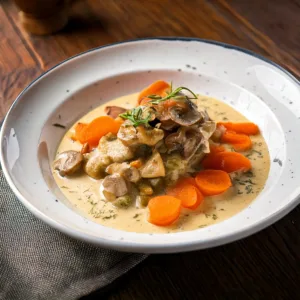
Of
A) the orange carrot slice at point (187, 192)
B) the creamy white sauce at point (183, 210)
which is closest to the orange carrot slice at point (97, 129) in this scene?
the creamy white sauce at point (183, 210)

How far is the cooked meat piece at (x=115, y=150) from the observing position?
2434mm

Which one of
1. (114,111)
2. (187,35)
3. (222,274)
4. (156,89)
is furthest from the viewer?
(187,35)

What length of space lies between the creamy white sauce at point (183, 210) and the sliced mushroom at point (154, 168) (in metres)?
0.17

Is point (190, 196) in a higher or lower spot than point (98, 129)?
higher

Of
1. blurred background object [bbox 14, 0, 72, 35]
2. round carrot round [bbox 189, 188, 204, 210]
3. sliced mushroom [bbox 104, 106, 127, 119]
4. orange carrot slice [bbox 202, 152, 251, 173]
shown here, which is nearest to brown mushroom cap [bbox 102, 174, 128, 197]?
round carrot round [bbox 189, 188, 204, 210]

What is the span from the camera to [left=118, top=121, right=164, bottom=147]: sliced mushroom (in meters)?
2.37

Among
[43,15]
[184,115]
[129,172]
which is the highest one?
[184,115]

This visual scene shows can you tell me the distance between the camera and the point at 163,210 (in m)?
2.25

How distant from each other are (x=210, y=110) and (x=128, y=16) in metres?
1.21

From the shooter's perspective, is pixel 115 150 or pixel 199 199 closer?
pixel 199 199

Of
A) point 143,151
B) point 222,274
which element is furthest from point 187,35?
point 222,274

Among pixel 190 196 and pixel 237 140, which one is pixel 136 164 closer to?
pixel 190 196

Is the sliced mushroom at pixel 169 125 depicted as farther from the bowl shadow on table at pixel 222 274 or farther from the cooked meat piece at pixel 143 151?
the bowl shadow on table at pixel 222 274

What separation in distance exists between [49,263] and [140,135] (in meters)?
0.72
